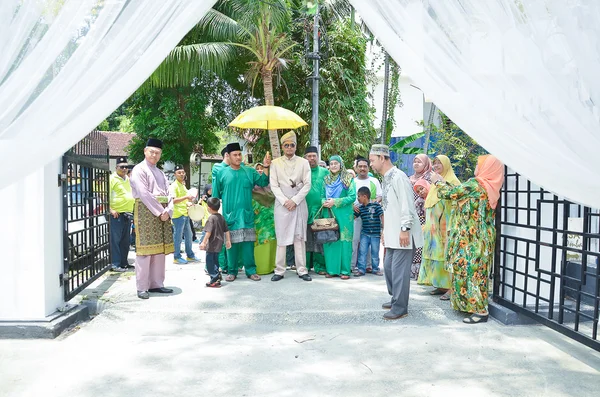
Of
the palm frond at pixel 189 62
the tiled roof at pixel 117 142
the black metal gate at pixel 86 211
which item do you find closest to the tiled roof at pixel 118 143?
the tiled roof at pixel 117 142

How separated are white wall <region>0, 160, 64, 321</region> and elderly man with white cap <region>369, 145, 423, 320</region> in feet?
9.96

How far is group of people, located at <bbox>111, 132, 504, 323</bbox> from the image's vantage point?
480 cm

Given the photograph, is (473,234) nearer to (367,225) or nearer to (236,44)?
(367,225)

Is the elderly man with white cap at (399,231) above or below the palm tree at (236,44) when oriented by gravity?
below

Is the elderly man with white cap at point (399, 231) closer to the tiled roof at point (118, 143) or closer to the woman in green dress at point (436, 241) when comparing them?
the woman in green dress at point (436, 241)

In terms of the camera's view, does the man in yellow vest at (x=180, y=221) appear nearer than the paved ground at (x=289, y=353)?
No

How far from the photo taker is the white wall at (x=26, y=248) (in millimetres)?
4270

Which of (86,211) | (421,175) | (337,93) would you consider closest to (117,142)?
(337,93)

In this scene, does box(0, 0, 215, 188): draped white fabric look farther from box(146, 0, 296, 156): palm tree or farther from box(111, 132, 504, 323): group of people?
box(146, 0, 296, 156): palm tree

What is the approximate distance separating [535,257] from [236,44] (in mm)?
→ 9753

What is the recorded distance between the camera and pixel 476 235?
4785 mm

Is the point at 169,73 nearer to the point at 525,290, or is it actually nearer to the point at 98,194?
the point at 98,194

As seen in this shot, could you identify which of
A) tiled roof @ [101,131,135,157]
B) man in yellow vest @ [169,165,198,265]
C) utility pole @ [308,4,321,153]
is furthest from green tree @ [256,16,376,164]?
tiled roof @ [101,131,135,157]

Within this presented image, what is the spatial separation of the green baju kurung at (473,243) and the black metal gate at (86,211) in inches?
146
